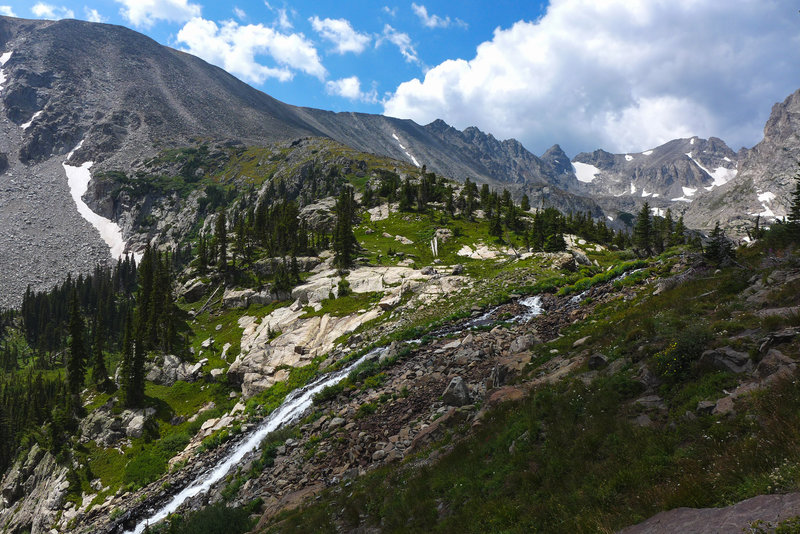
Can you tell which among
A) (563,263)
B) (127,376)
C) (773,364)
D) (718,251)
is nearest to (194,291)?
(127,376)

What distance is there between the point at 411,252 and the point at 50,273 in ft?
582

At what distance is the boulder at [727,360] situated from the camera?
33.6 ft

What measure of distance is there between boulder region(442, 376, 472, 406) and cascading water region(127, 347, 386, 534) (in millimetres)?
14089

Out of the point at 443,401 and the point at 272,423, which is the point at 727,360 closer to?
the point at 443,401

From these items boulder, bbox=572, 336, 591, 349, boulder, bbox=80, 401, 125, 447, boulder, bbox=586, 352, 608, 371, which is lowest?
boulder, bbox=80, 401, 125, 447

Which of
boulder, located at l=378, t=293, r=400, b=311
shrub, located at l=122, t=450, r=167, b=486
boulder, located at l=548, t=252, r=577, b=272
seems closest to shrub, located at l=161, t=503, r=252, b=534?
shrub, located at l=122, t=450, r=167, b=486

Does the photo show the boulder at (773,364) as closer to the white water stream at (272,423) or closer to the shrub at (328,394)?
the white water stream at (272,423)

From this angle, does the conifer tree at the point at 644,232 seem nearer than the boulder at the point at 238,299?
No

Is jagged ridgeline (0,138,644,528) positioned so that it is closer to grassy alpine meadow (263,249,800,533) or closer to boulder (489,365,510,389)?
boulder (489,365,510,389)

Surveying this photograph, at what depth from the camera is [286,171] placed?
199 m

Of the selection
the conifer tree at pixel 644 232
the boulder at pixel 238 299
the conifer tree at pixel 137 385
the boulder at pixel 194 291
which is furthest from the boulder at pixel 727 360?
the boulder at pixel 194 291

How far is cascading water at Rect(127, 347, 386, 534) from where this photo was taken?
26719 mm

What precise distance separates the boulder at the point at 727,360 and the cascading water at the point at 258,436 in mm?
26320

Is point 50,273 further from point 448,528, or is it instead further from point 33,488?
point 448,528
